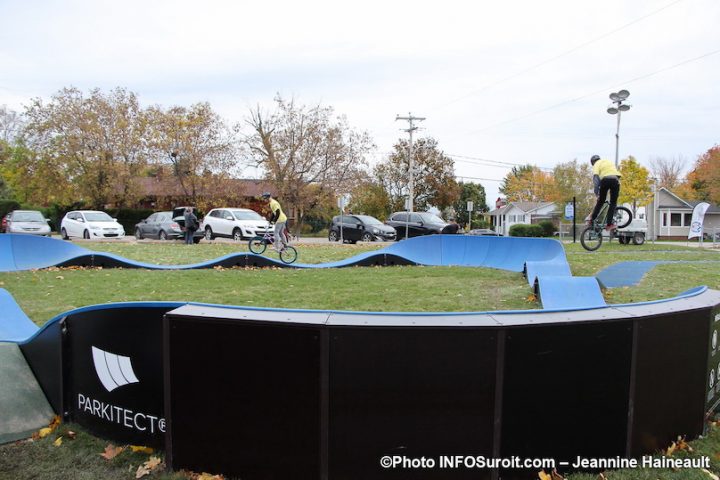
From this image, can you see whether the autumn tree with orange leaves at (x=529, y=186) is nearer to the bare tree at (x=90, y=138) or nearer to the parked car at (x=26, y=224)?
the bare tree at (x=90, y=138)

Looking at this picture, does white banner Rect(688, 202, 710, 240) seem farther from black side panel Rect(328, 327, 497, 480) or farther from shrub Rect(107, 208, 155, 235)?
shrub Rect(107, 208, 155, 235)

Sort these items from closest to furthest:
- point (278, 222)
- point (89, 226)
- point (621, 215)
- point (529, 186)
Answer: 1. point (621, 215)
2. point (278, 222)
3. point (89, 226)
4. point (529, 186)

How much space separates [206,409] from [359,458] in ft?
3.21

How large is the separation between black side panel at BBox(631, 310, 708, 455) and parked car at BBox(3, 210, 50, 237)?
100 feet

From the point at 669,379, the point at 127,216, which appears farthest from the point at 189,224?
the point at 669,379

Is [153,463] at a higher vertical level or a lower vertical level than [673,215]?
lower

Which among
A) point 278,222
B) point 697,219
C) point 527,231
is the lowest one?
point 527,231

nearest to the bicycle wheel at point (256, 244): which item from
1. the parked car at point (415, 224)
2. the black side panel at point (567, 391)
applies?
the black side panel at point (567, 391)

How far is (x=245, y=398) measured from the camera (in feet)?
10.4

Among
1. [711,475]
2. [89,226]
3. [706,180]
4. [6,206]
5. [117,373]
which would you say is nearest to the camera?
[711,475]

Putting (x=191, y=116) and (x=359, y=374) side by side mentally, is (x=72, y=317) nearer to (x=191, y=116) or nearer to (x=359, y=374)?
(x=359, y=374)

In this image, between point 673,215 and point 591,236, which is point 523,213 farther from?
Answer: point 591,236

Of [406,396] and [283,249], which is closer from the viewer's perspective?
[406,396]

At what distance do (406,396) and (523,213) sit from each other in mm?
74420
